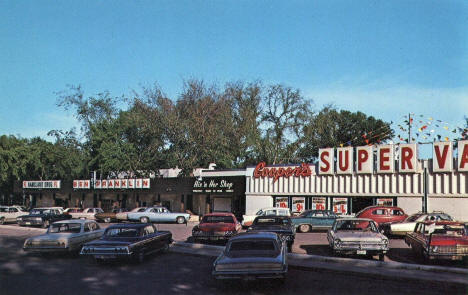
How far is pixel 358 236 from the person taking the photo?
15.5m

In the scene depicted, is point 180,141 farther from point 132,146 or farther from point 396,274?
point 396,274

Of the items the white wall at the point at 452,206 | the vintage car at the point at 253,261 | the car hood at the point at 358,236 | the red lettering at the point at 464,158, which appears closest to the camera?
the vintage car at the point at 253,261

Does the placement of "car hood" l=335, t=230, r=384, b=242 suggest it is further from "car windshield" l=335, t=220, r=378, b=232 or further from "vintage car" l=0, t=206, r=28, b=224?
"vintage car" l=0, t=206, r=28, b=224

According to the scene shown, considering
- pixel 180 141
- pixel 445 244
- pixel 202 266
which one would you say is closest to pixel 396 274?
pixel 445 244

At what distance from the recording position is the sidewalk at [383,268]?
12.6 metres

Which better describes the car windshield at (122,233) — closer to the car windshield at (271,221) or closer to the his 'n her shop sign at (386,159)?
the car windshield at (271,221)

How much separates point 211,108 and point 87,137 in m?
22.2

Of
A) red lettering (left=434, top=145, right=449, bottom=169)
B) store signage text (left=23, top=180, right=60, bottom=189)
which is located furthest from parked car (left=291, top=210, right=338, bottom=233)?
store signage text (left=23, top=180, right=60, bottom=189)

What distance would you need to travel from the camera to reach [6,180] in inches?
2328

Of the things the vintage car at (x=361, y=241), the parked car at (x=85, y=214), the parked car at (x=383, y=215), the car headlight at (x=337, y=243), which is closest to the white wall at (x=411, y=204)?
the parked car at (x=383, y=215)

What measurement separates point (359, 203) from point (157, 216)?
52.6 ft

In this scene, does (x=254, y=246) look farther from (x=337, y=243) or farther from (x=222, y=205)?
(x=222, y=205)

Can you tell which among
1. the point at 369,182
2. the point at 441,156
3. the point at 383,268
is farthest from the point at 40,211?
the point at 441,156

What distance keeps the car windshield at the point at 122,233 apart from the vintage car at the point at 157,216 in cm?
1953
